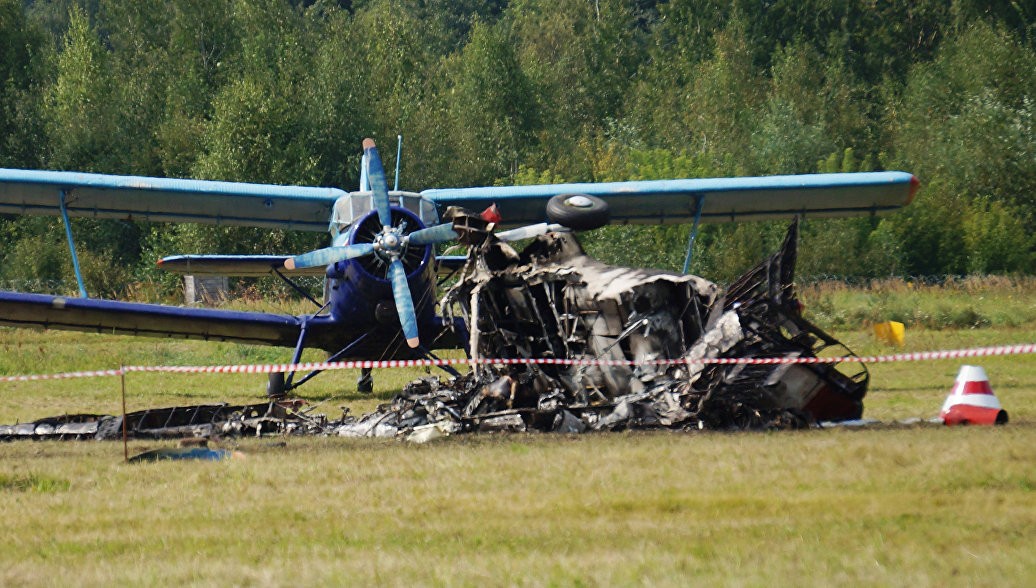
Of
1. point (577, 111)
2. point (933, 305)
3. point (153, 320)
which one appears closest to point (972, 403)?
point (153, 320)

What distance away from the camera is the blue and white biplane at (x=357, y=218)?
53.6ft

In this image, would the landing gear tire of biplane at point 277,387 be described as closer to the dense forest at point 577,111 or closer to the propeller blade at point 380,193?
the propeller blade at point 380,193

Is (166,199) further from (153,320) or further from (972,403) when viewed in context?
(972,403)

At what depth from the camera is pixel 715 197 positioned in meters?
20.2

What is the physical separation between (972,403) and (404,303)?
23.2 feet

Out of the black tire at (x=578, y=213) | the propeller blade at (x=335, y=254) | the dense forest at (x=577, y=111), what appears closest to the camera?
the black tire at (x=578, y=213)

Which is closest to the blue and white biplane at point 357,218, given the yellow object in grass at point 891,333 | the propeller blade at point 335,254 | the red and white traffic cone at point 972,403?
the propeller blade at point 335,254

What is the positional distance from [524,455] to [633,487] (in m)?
1.83

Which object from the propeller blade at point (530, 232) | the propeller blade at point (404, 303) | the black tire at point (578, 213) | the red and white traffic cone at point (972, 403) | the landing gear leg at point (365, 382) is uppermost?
the black tire at point (578, 213)

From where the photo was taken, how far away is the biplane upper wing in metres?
19.2

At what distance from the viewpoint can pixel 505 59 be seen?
207 feet

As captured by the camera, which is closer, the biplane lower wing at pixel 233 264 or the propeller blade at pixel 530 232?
the propeller blade at pixel 530 232

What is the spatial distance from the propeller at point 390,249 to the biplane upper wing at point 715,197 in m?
1.92

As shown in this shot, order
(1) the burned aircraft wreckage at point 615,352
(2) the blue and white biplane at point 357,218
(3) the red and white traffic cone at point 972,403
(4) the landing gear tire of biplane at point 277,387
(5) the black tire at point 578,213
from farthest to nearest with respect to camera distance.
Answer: (4) the landing gear tire of biplane at point 277,387
(2) the blue and white biplane at point 357,218
(5) the black tire at point 578,213
(3) the red and white traffic cone at point 972,403
(1) the burned aircraft wreckage at point 615,352
